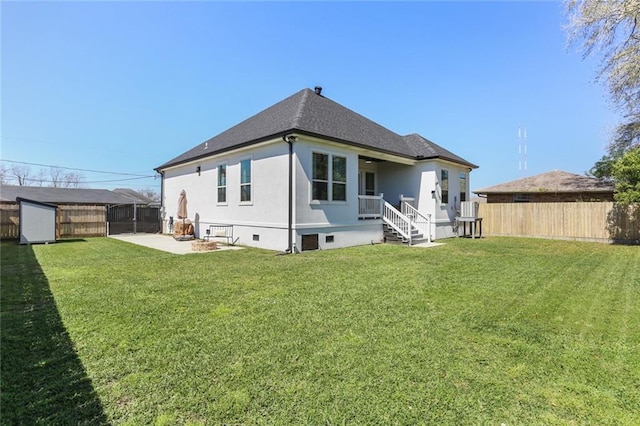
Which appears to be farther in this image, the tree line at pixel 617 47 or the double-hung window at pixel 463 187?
the double-hung window at pixel 463 187

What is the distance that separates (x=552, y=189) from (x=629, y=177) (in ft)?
33.0

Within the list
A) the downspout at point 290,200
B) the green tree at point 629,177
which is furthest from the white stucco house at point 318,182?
the green tree at point 629,177

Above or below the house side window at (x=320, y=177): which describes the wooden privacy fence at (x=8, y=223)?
below

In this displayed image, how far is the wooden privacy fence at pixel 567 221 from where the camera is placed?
12.5m

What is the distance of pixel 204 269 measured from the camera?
6832mm

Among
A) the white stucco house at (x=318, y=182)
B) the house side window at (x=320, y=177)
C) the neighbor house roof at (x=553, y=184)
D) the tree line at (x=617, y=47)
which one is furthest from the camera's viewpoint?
the neighbor house roof at (x=553, y=184)

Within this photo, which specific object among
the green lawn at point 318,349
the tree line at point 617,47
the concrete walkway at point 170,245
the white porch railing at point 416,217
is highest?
the tree line at point 617,47

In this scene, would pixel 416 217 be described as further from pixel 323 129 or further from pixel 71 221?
pixel 71 221

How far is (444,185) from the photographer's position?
47.2 feet

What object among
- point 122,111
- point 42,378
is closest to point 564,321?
point 42,378

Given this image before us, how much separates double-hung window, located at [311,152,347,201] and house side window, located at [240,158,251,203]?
2.68 m

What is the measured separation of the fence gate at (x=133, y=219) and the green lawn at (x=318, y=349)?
12933 mm

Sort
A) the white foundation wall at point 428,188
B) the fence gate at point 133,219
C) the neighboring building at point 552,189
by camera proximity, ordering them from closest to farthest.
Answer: the white foundation wall at point 428,188
the fence gate at point 133,219
the neighboring building at point 552,189

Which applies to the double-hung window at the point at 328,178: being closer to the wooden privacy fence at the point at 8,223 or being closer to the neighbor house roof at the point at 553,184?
the wooden privacy fence at the point at 8,223
